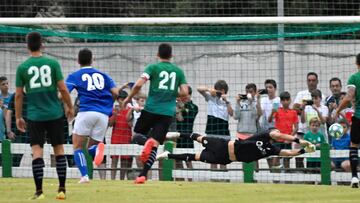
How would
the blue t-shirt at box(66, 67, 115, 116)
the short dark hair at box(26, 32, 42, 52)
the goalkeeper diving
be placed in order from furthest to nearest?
1. the goalkeeper diving
2. the blue t-shirt at box(66, 67, 115, 116)
3. the short dark hair at box(26, 32, 42, 52)

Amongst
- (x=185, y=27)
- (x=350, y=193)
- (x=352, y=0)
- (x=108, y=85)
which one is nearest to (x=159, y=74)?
(x=108, y=85)

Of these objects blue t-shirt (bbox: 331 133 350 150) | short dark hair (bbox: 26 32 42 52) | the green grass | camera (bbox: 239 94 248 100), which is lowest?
the green grass

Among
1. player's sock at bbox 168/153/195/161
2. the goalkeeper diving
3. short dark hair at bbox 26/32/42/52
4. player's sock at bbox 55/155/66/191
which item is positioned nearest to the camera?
short dark hair at bbox 26/32/42/52

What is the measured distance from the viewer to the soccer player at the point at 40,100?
14.2 metres

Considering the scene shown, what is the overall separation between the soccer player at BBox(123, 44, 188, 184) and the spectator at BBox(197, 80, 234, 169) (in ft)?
10.6

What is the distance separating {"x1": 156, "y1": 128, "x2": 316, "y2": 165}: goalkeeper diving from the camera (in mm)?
18875

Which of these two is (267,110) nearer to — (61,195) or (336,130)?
(336,130)

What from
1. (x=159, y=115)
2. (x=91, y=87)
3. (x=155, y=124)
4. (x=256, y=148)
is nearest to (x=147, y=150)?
(x=155, y=124)

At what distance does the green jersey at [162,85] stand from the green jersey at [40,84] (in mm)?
3324

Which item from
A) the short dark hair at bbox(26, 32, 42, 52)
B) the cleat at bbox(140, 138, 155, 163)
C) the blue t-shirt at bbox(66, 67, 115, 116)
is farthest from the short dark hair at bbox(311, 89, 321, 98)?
the short dark hair at bbox(26, 32, 42, 52)

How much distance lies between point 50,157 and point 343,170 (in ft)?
19.3

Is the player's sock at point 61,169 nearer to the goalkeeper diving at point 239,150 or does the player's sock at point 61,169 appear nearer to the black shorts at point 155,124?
the black shorts at point 155,124

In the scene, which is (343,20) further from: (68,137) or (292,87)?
(68,137)

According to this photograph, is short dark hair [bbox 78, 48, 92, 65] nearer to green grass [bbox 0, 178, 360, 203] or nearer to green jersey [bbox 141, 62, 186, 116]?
green jersey [bbox 141, 62, 186, 116]
